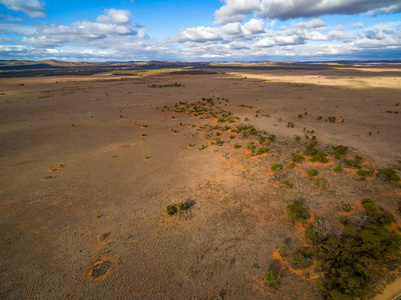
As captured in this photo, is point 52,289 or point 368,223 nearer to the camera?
point 52,289

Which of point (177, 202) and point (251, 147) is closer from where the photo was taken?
point (177, 202)

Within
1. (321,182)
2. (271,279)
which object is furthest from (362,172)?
(271,279)

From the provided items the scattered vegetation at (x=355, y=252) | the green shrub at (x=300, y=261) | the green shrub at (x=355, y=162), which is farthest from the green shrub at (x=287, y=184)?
the green shrub at (x=355, y=162)

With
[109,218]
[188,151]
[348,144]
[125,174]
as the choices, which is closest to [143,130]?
[188,151]

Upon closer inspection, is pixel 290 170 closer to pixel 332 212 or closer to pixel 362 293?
pixel 332 212

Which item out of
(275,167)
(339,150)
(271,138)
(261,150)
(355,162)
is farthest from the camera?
(271,138)

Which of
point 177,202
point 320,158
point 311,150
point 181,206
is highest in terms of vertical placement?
point 311,150

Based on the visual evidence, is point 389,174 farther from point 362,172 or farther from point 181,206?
point 181,206
